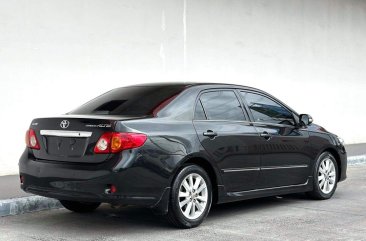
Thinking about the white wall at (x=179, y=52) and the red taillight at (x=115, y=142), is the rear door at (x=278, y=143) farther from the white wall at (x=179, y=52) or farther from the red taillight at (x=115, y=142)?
the white wall at (x=179, y=52)

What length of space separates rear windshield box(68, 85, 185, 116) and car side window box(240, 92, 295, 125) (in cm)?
108

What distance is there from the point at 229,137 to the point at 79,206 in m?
1.97

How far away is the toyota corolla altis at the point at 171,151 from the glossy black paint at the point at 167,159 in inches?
0.4

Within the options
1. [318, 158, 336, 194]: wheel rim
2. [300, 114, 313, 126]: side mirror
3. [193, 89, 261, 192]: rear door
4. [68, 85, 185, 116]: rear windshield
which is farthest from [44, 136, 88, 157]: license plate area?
[318, 158, 336, 194]: wheel rim

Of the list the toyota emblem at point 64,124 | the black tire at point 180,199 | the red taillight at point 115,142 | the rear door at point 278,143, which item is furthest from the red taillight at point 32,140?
the rear door at point 278,143

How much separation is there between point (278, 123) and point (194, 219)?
6.49 ft

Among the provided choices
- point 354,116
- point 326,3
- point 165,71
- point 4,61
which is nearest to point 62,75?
point 4,61

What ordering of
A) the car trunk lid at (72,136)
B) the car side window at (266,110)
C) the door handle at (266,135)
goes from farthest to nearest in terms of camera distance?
the car side window at (266,110)
the door handle at (266,135)
the car trunk lid at (72,136)

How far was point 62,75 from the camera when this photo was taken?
32.9ft

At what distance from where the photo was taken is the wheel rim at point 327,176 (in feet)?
25.3

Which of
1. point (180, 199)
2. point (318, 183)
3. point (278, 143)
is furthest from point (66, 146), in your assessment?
point (318, 183)

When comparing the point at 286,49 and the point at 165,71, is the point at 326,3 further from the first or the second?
the point at 165,71

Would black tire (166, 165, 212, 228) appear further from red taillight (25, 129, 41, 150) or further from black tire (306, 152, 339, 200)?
black tire (306, 152, 339, 200)

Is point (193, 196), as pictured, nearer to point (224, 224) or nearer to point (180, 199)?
point (180, 199)
